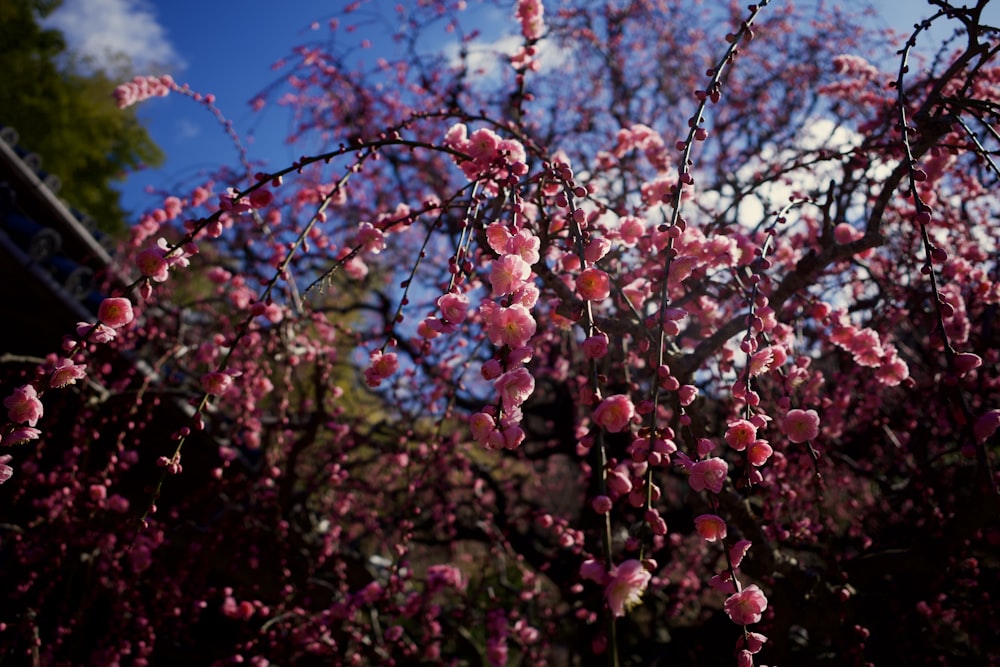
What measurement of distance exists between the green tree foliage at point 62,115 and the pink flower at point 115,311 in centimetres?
1468

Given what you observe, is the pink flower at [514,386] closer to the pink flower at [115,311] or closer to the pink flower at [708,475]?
the pink flower at [708,475]

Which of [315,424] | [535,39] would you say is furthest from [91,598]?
[535,39]

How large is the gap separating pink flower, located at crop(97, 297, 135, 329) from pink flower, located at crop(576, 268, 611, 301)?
46.7 inches

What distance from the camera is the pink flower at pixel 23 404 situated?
4.58 ft

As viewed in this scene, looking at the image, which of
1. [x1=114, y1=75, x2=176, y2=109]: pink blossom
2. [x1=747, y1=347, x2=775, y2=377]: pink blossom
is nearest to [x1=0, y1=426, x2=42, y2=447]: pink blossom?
[x1=747, y1=347, x2=775, y2=377]: pink blossom

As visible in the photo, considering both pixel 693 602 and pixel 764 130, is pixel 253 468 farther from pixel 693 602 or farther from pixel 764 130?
pixel 764 130

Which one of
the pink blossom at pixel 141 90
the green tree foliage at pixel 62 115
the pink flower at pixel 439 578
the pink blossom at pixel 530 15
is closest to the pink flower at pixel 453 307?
the pink blossom at pixel 530 15

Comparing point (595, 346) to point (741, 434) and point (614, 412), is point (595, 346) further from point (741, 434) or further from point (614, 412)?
point (741, 434)

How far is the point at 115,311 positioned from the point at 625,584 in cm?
146

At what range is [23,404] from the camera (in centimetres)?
141

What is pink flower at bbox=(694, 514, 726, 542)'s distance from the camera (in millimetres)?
1198

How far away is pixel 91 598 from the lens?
3.74 metres

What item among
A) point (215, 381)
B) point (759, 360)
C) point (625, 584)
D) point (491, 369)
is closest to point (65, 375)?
point (215, 381)

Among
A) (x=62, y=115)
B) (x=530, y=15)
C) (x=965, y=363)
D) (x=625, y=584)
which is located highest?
(x=62, y=115)
